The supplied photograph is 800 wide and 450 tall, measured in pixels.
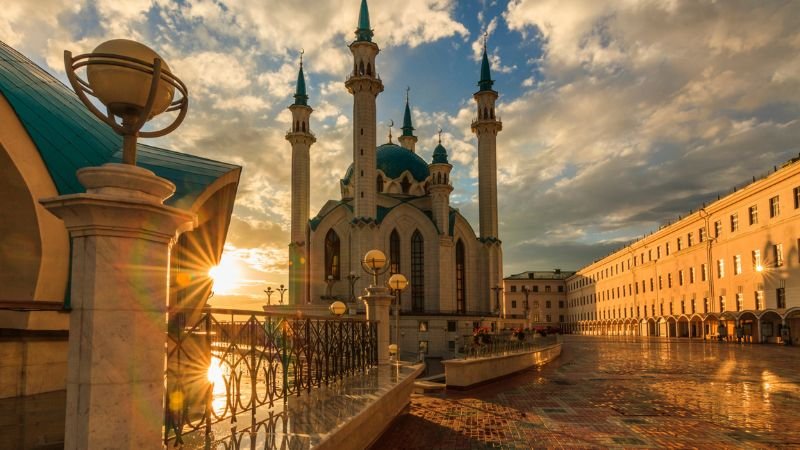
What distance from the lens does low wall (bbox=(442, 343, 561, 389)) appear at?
16328 millimetres

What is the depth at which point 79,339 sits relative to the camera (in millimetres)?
3816

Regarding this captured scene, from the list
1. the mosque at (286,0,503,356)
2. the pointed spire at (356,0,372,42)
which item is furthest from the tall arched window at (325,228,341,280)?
the pointed spire at (356,0,372,42)

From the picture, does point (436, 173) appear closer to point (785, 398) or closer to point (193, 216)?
point (785, 398)

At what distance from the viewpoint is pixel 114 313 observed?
388cm

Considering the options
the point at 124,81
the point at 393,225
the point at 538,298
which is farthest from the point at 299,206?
the point at 538,298

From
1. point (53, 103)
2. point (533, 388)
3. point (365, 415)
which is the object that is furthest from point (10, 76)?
point (533, 388)

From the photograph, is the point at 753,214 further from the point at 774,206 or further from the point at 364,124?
the point at 364,124

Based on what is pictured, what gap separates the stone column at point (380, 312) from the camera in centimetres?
1330

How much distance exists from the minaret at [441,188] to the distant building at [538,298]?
55991 mm

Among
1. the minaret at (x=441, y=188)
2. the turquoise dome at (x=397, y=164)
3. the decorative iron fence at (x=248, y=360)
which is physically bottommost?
the decorative iron fence at (x=248, y=360)

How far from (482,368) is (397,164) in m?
43.1

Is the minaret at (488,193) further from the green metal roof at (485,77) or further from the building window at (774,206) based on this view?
the building window at (774,206)

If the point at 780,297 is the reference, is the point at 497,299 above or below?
below

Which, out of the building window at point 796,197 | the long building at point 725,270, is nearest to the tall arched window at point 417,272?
the long building at point 725,270
